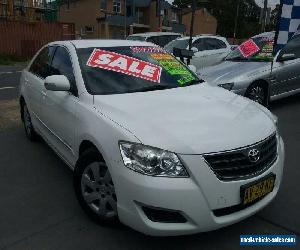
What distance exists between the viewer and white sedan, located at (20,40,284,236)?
256cm

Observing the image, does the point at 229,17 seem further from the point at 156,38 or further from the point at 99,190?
the point at 99,190

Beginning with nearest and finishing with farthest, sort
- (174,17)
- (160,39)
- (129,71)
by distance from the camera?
(129,71)
(160,39)
(174,17)

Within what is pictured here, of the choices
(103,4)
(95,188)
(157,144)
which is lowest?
(95,188)

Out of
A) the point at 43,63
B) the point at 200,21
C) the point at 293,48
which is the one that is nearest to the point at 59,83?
the point at 43,63

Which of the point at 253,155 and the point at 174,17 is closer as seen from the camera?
the point at 253,155

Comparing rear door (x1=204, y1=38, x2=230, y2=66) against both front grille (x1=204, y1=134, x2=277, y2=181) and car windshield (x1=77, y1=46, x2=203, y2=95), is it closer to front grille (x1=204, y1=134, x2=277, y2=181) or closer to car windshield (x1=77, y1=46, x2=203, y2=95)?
car windshield (x1=77, y1=46, x2=203, y2=95)

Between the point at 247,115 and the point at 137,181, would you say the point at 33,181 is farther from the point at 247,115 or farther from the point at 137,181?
the point at 247,115

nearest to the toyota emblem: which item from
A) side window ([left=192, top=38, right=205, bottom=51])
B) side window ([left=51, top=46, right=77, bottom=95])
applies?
side window ([left=51, top=46, right=77, bottom=95])

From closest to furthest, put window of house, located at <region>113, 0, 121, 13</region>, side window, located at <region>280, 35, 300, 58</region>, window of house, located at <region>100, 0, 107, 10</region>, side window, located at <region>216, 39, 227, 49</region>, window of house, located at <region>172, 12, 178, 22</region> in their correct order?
side window, located at <region>280, 35, 300, 58</region> < side window, located at <region>216, 39, 227, 49</region> < window of house, located at <region>100, 0, 107, 10</region> < window of house, located at <region>113, 0, 121, 13</region> < window of house, located at <region>172, 12, 178, 22</region>

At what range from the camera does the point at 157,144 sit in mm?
2619

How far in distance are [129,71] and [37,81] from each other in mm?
1633

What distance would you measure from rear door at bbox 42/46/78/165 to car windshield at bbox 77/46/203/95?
0.20 m

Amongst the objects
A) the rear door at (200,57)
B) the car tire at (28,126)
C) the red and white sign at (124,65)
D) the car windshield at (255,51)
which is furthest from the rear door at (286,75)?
the car tire at (28,126)

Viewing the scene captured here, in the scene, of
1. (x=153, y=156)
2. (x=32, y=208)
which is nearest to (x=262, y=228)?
(x=153, y=156)
